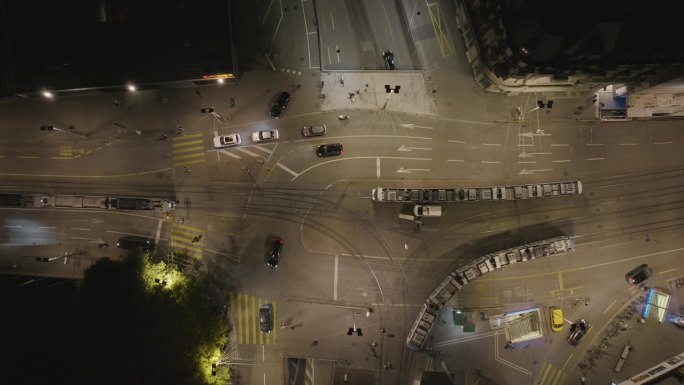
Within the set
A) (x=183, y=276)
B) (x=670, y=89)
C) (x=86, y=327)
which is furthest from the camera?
Answer: (x=670, y=89)

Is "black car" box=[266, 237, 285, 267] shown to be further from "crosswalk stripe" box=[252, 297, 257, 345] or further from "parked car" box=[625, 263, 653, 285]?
"parked car" box=[625, 263, 653, 285]

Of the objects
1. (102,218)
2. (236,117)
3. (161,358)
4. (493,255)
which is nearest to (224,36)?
(236,117)

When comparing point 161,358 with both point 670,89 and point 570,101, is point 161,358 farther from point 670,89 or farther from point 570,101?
point 670,89

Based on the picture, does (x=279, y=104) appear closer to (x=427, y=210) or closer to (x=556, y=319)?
(x=427, y=210)

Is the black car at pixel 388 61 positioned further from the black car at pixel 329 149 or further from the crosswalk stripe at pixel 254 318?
the crosswalk stripe at pixel 254 318

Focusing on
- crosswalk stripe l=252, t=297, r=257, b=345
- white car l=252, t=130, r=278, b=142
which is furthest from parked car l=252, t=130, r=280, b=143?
crosswalk stripe l=252, t=297, r=257, b=345
